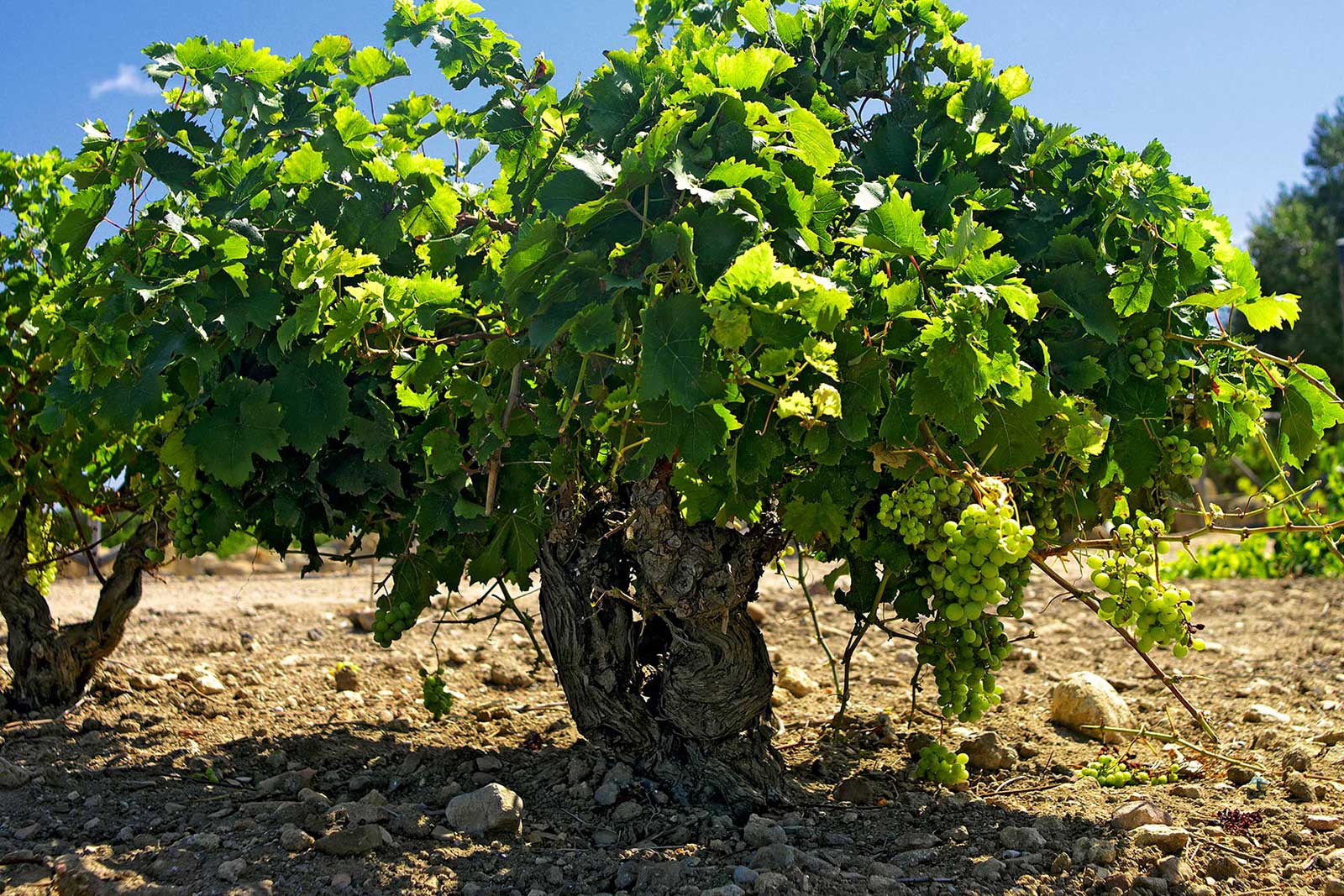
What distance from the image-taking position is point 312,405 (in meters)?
3.10

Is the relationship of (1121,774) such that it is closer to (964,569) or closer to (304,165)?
A: (964,569)

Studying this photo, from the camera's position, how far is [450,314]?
315cm

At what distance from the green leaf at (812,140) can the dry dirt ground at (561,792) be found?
1.73m

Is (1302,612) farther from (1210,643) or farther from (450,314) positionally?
(450,314)

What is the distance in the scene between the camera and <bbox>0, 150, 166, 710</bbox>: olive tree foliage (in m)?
4.32

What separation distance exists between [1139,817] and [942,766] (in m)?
0.60

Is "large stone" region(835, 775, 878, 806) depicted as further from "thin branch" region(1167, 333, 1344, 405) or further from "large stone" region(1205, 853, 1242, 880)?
"thin branch" region(1167, 333, 1344, 405)

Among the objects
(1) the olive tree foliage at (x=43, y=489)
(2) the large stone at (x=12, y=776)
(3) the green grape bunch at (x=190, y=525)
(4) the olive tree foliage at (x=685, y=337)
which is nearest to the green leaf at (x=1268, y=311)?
(4) the olive tree foliage at (x=685, y=337)

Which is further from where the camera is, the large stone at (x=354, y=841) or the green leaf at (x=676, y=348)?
the large stone at (x=354, y=841)

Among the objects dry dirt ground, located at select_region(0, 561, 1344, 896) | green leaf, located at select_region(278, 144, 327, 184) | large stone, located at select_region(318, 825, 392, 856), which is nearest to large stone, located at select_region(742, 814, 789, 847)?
Result: dry dirt ground, located at select_region(0, 561, 1344, 896)

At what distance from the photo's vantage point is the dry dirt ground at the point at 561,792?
293 cm

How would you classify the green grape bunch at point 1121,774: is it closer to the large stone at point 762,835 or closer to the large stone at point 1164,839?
the large stone at point 1164,839

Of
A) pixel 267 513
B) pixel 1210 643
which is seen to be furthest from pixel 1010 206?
pixel 1210 643

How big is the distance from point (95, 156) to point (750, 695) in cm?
246
